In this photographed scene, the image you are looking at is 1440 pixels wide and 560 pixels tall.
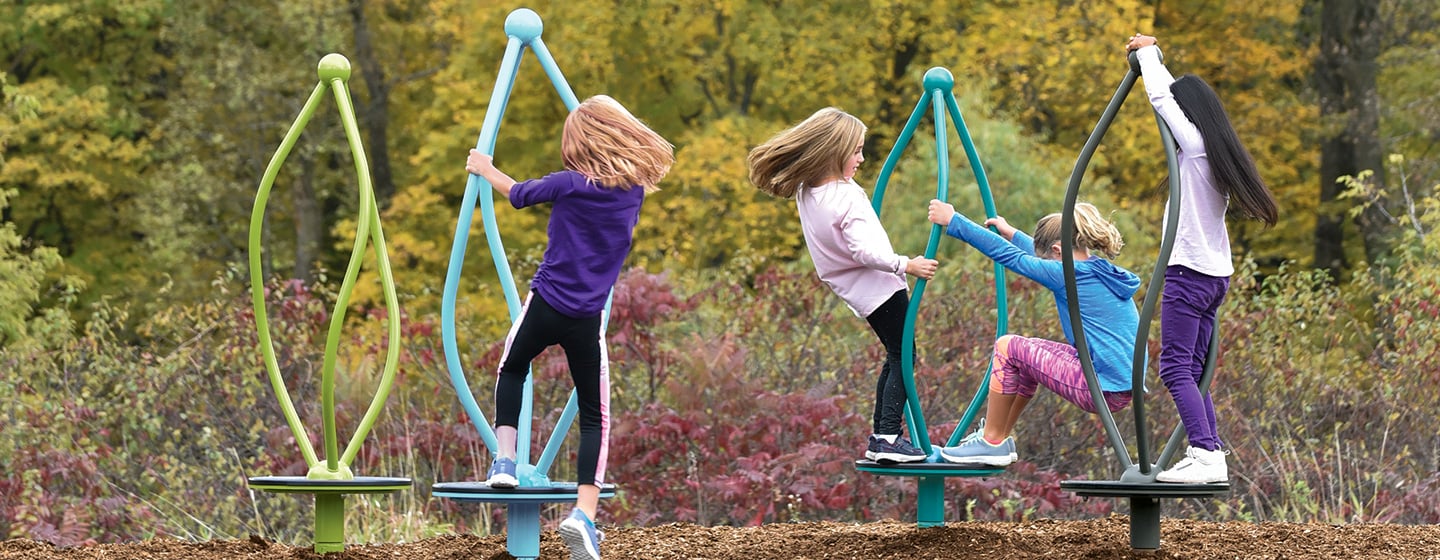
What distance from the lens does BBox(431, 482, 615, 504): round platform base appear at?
16.5 feet

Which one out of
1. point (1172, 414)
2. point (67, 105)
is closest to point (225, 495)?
point (1172, 414)

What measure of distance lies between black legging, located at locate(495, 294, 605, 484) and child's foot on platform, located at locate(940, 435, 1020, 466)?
131 cm

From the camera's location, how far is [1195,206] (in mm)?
5062

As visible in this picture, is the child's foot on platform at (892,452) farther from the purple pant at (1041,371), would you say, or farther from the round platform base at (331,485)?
the round platform base at (331,485)

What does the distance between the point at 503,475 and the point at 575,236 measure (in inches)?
30.6

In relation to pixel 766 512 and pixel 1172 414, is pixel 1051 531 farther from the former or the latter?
pixel 1172 414

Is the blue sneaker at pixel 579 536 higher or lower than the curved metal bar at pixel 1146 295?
lower

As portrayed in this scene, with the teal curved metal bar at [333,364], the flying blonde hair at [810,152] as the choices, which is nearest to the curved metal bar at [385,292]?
the teal curved metal bar at [333,364]

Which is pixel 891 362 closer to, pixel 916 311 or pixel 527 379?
pixel 916 311

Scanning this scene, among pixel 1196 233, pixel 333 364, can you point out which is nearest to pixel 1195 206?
pixel 1196 233

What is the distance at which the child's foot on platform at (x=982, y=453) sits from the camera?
570cm

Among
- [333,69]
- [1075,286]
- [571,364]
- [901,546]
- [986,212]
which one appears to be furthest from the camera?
[986,212]

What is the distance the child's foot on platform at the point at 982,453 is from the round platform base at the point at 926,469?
28 millimetres

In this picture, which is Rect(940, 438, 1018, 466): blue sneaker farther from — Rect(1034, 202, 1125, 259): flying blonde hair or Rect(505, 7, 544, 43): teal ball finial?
Rect(505, 7, 544, 43): teal ball finial
